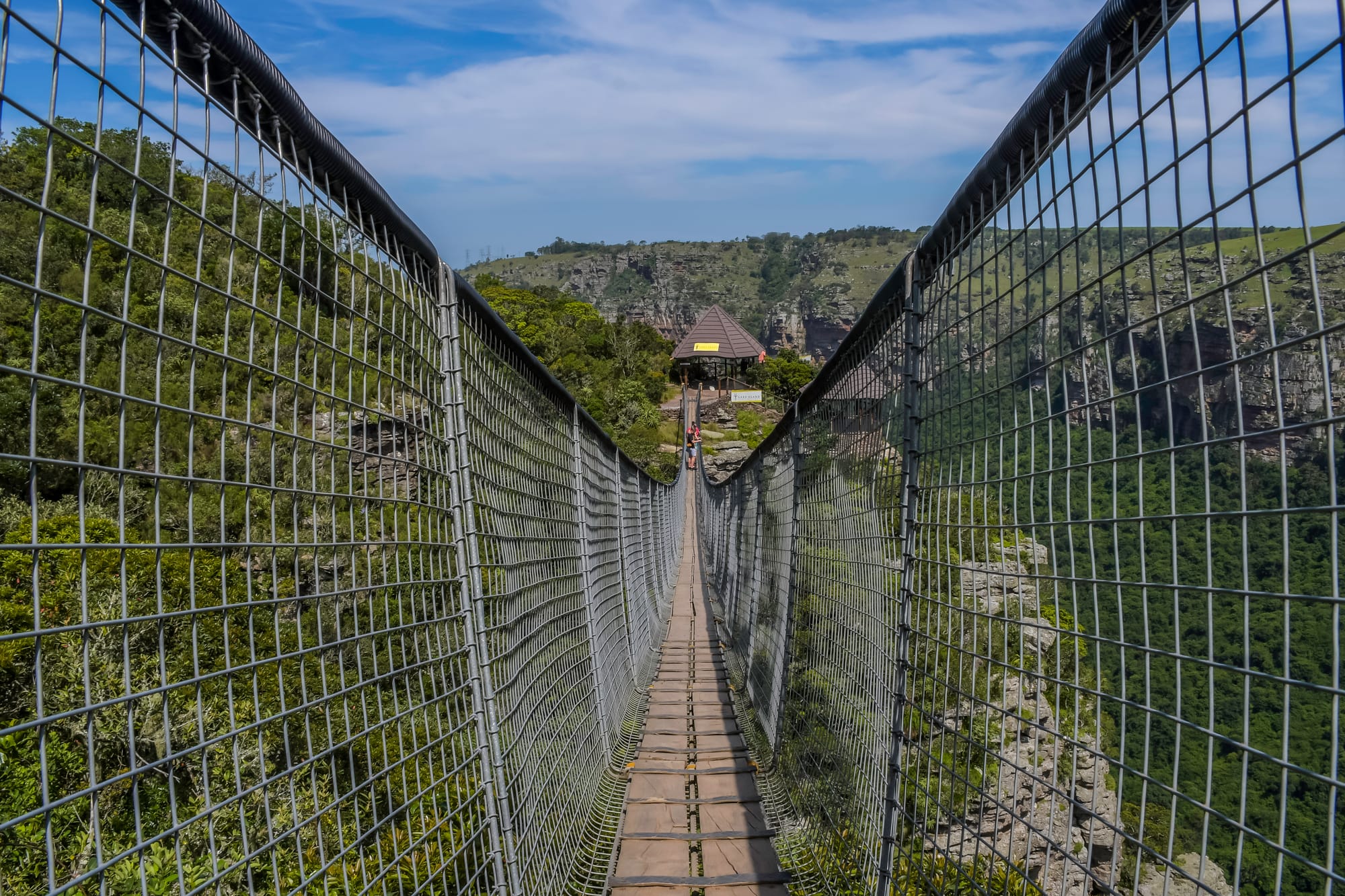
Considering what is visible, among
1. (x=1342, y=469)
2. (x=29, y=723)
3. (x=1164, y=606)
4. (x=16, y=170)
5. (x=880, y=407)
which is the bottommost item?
(x=1164, y=606)

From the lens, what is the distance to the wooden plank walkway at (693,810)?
321 cm

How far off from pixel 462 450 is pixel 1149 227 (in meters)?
1.47

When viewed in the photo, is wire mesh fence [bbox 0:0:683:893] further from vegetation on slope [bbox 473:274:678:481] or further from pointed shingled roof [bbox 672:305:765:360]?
pointed shingled roof [bbox 672:305:765:360]

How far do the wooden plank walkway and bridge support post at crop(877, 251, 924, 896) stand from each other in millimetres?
1200

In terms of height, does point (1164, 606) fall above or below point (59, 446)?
below

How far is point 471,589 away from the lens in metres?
2.12

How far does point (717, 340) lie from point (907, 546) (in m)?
39.4

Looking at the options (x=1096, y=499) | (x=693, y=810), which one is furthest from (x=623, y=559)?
(x=1096, y=499)

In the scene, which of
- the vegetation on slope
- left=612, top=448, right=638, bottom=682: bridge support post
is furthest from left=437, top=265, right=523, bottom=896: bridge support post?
the vegetation on slope

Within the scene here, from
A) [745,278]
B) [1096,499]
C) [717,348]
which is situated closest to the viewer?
[1096,499]

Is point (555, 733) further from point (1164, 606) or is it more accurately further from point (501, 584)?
point (1164, 606)

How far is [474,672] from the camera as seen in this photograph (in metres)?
2.12

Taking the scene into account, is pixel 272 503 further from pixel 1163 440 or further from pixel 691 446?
pixel 691 446

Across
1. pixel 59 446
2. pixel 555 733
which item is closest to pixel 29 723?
pixel 555 733
